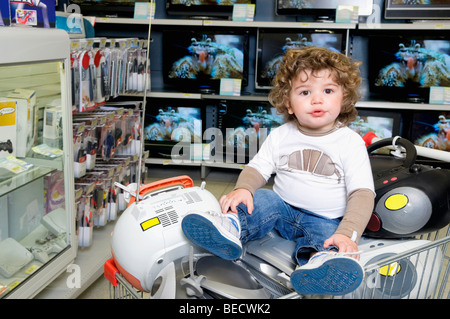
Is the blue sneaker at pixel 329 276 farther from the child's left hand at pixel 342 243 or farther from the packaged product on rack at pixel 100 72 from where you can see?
the packaged product on rack at pixel 100 72

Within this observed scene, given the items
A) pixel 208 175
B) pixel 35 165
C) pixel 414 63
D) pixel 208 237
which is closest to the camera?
pixel 208 237

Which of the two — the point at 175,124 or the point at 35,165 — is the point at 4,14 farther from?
the point at 175,124

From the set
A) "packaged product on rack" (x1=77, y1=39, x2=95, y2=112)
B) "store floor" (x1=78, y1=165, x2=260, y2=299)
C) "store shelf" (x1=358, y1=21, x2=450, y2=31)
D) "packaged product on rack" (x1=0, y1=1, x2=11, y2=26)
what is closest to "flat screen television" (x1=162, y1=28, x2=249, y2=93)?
"store floor" (x1=78, y1=165, x2=260, y2=299)

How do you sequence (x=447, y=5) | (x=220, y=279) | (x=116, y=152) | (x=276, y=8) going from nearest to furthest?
(x=220, y=279) → (x=116, y=152) → (x=447, y=5) → (x=276, y=8)

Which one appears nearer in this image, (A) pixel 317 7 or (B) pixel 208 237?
(B) pixel 208 237

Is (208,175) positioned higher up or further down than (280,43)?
further down

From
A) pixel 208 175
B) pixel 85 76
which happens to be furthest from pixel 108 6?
pixel 85 76

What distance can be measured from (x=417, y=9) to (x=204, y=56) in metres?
1.79

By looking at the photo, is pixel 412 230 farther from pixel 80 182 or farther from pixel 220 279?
pixel 80 182

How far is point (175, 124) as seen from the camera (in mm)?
4129

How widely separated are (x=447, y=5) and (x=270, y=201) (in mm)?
3078

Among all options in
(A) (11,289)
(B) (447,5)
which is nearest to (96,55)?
(A) (11,289)

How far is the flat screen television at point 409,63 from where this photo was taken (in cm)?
353

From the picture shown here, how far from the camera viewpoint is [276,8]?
13.0 feet
